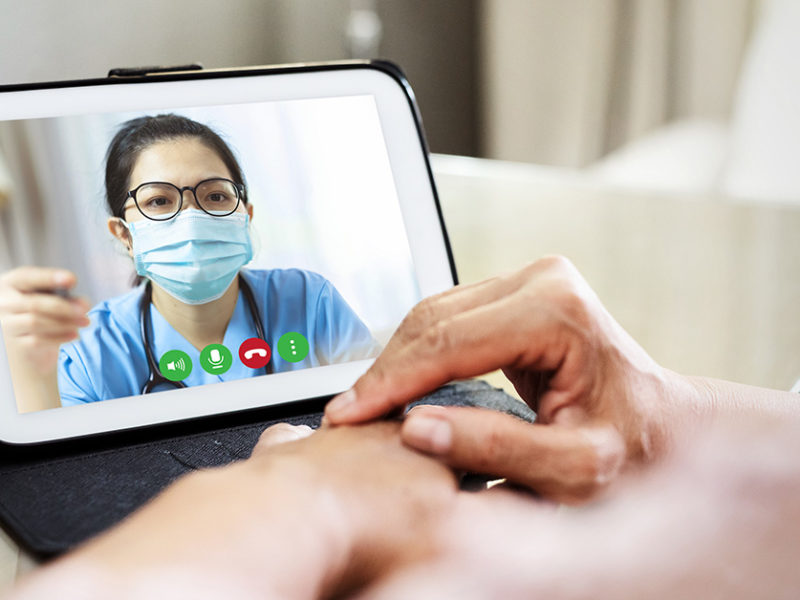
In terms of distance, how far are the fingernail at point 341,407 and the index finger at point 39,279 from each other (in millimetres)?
174

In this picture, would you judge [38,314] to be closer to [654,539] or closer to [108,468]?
[108,468]

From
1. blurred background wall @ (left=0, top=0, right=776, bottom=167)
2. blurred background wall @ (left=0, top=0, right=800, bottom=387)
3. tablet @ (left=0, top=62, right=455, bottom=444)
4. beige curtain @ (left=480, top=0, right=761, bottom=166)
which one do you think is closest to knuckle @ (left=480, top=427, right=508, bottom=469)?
tablet @ (left=0, top=62, right=455, bottom=444)

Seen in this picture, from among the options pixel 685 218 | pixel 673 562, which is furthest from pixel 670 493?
pixel 685 218

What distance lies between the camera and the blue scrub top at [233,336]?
0.37 meters

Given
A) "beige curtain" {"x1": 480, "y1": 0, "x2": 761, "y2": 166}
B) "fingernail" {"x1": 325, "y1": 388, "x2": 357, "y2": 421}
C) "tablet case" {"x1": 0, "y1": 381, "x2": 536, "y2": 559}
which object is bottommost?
"tablet case" {"x1": 0, "y1": 381, "x2": 536, "y2": 559}

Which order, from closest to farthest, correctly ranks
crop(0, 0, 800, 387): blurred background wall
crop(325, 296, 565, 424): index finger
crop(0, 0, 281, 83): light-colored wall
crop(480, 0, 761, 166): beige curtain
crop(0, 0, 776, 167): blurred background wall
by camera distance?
crop(325, 296, 565, 424): index finger, crop(0, 0, 800, 387): blurred background wall, crop(0, 0, 281, 83): light-colored wall, crop(0, 0, 776, 167): blurred background wall, crop(480, 0, 761, 166): beige curtain

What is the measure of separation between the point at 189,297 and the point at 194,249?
26 mm

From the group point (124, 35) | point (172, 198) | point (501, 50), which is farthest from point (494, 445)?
point (501, 50)

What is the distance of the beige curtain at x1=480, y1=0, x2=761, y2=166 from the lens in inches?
52.7

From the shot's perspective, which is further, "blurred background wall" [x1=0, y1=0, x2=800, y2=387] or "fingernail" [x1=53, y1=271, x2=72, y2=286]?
"blurred background wall" [x1=0, y1=0, x2=800, y2=387]

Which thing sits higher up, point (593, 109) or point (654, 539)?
point (593, 109)

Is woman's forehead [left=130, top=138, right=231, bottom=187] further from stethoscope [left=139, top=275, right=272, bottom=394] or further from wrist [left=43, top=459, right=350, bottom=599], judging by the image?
wrist [left=43, top=459, right=350, bottom=599]

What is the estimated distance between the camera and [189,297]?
1.29 feet

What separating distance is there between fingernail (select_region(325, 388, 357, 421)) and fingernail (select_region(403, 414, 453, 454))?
27mm
